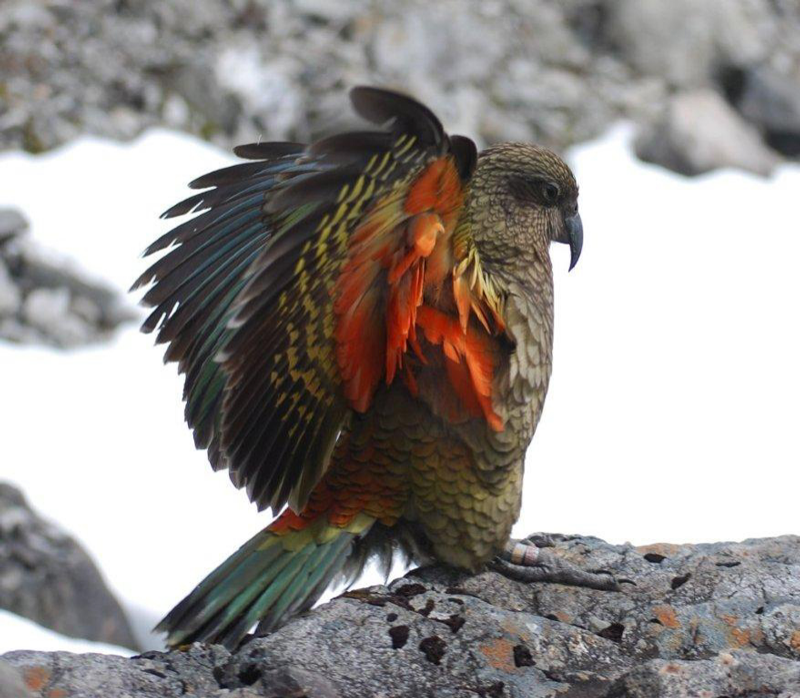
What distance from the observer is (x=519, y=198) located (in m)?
3.69

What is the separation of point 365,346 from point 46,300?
6696 mm

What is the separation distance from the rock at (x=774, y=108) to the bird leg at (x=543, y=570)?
10045 mm

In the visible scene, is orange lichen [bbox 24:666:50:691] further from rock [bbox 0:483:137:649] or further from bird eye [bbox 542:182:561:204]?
rock [bbox 0:483:137:649]

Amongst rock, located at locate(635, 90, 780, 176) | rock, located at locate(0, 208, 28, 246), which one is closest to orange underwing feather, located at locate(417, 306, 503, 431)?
rock, located at locate(0, 208, 28, 246)

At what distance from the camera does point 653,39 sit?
12953 millimetres

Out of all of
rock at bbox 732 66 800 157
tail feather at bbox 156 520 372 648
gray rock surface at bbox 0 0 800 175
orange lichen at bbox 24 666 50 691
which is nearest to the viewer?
orange lichen at bbox 24 666 50 691

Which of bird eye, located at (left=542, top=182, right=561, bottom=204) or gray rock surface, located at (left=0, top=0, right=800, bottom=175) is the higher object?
gray rock surface, located at (left=0, top=0, right=800, bottom=175)

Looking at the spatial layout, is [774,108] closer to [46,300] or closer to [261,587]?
[46,300]

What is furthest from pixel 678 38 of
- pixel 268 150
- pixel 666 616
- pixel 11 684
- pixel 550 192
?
pixel 11 684

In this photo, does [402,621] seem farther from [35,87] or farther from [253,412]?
[35,87]

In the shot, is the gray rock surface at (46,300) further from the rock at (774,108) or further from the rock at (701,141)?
the rock at (774,108)

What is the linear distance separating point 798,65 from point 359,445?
11413 millimetres

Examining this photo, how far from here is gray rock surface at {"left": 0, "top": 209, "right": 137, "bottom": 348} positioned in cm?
926

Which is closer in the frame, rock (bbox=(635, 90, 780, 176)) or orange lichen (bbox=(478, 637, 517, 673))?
orange lichen (bbox=(478, 637, 517, 673))
